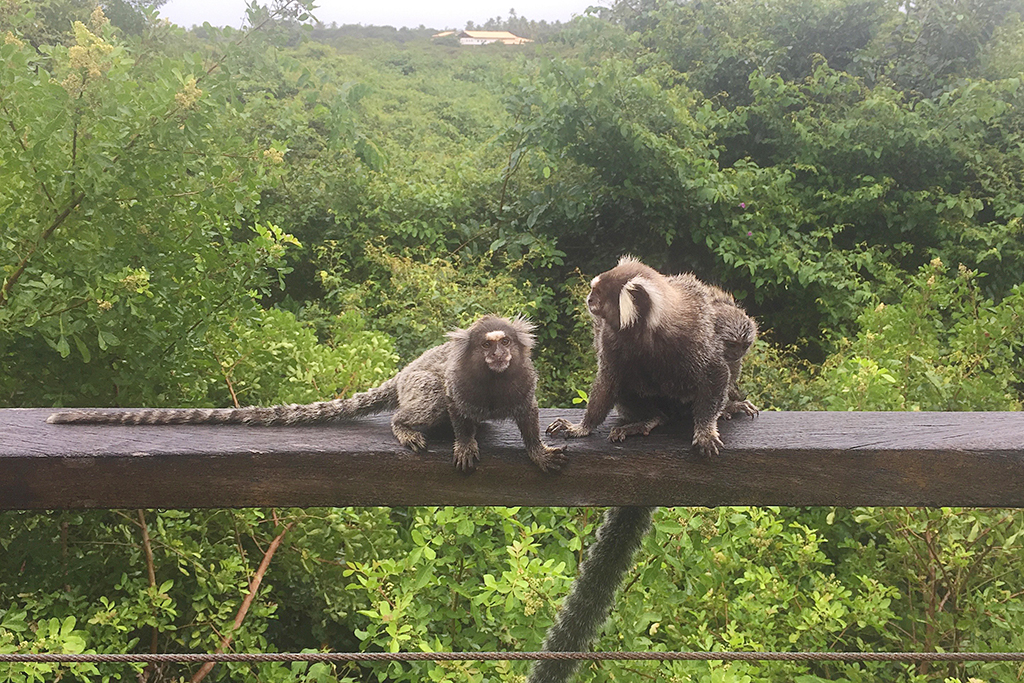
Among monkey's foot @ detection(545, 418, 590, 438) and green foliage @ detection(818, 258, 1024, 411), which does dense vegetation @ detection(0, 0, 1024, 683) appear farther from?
monkey's foot @ detection(545, 418, 590, 438)

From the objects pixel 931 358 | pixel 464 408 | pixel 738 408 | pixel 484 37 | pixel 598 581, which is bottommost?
pixel 931 358

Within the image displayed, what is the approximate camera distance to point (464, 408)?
1.39 meters

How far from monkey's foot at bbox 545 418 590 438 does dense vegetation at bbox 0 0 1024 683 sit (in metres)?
0.53

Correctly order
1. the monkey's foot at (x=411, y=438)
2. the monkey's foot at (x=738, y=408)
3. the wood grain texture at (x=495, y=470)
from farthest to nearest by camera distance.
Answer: the monkey's foot at (x=738, y=408) < the monkey's foot at (x=411, y=438) < the wood grain texture at (x=495, y=470)

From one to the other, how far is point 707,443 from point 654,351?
29 cm

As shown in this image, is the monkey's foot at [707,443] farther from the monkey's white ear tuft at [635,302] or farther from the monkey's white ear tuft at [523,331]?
the monkey's white ear tuft at [523,331]

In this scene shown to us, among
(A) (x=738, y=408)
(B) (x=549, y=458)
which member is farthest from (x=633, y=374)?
(B) (x=549, y=458)

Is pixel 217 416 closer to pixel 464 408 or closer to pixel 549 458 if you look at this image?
pixel 464 408

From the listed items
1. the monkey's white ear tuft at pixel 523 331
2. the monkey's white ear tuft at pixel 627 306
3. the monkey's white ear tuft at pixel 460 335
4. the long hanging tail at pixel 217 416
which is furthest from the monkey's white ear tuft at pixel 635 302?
the long hanging tail at pixel 217 416

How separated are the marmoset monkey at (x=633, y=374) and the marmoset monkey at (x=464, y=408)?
5.6 inches

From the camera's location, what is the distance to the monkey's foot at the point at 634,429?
4.39ft

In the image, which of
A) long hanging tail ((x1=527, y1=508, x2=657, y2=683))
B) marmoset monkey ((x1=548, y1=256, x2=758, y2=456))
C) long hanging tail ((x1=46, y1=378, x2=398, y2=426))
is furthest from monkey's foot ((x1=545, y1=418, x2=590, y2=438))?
long hanging tail ((x1=46, y1=378, x2=398, y2=426))

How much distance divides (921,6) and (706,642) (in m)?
5.35

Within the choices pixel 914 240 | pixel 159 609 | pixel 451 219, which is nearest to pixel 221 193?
pixel 159 609
